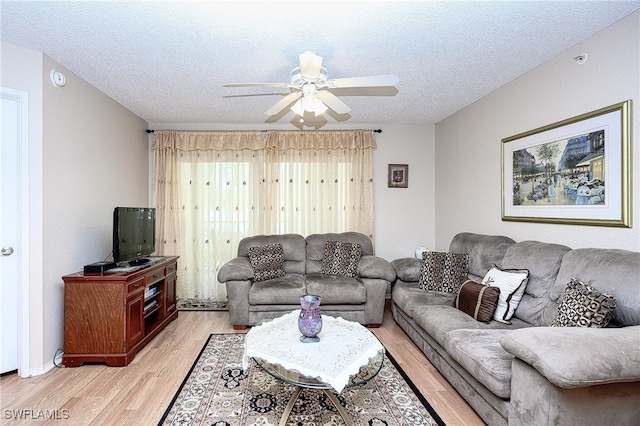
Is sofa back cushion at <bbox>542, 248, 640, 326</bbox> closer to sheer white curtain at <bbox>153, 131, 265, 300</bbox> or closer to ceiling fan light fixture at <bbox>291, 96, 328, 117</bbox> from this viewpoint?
ceiling fan light fixture at <bbox>291, 96, 328, 117</bbox>

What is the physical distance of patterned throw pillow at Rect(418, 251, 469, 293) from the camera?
314 centimetres

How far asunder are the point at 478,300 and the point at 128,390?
282cm

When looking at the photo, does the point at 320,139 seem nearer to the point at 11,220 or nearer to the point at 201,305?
the point at 201,305

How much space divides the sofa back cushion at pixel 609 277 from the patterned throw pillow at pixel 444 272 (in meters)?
0.95

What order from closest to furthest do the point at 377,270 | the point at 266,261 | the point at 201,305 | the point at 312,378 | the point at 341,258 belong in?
the point at 312,378, the point at 377,270, the point at 266,261, the point at 341,258, the point at 201,305

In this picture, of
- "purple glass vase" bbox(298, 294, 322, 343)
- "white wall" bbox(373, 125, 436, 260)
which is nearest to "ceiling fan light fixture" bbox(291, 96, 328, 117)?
"purple glass vase" bbox(298, 294, 322, 343)

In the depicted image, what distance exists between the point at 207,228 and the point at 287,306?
6.12ft

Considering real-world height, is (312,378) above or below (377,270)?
below

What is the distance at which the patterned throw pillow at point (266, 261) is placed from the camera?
3623 mm

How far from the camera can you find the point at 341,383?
1.58 m

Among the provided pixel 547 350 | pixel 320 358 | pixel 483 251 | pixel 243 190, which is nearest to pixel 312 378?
pixel 320 358

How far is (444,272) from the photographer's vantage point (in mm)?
3223

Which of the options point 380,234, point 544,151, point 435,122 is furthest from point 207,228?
point 544,151

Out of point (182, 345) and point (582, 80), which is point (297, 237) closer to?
point (182, 345)
